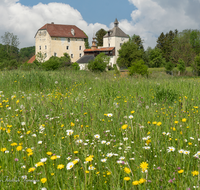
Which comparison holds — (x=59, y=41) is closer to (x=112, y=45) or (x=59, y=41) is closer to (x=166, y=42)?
(x=112, y=45)

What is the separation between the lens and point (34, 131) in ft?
9.84

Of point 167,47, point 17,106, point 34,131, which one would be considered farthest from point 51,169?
point 167,47

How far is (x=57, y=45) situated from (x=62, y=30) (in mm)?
6796

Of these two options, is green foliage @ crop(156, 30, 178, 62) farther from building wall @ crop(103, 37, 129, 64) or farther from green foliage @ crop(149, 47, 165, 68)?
building wall @ crop(103, 37, 129, 64)

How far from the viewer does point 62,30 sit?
73.4m

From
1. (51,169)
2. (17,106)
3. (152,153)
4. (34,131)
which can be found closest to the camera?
(51,169)

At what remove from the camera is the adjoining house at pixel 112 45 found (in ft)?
241

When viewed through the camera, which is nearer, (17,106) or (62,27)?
(17,106)

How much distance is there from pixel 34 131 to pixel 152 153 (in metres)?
1.78

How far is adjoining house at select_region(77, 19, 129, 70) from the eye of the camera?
241ft

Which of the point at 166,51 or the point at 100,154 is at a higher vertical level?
the point at 166,51

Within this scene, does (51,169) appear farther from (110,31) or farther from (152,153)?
(110,31)

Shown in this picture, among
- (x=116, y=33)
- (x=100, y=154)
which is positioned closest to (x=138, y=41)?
(x=116, y=33)

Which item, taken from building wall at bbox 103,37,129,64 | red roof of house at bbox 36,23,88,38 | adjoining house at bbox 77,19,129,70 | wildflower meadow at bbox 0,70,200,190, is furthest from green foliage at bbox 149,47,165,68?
wildflower meadow at bbox 0,70,200,190
